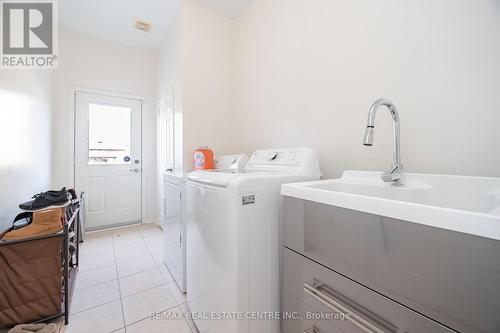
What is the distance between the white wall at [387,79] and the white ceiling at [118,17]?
141 centimetres

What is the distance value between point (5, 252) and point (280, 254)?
1.53m

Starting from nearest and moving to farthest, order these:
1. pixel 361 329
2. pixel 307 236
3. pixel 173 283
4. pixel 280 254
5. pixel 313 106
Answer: pixel 361 329, pixel 307 236, pixel 280 254, pixel 313 106, pixel 173 283

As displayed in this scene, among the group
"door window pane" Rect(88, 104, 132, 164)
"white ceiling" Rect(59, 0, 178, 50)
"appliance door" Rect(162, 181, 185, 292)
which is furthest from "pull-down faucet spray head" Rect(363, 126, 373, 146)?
"door window pane" Rect(88, 104, 132, 164)

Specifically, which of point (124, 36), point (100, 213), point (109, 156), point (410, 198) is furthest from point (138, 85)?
point (410, 198)

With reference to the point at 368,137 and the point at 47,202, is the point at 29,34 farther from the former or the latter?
the point at 368,137

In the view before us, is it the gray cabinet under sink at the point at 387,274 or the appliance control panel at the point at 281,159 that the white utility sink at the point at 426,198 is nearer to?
the gray cabinet under sink at the point at 387,274

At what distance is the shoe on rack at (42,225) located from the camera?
1.17 metres

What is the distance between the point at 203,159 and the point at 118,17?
2203 mm

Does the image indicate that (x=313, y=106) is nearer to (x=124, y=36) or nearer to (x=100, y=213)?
(x=124, y=36)

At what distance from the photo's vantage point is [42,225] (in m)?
1.23

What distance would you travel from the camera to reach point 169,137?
263 cm

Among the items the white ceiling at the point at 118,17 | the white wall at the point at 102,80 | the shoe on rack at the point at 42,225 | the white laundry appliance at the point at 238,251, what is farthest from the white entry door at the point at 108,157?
the white laundry appliance at the point at 238,251

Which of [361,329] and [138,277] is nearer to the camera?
[361,329]

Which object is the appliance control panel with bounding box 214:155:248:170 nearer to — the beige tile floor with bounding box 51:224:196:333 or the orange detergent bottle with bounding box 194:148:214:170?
the orange detergent bottle with bounding box 194:148:214:170
